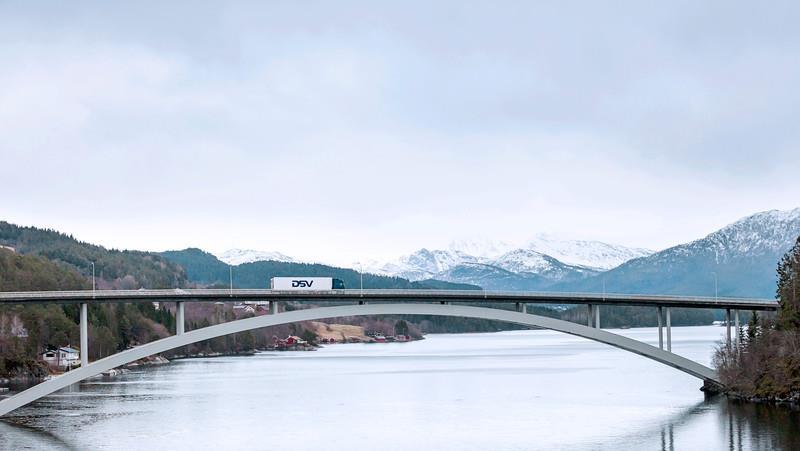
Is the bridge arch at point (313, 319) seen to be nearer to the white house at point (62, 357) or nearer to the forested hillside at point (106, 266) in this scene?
the white house at point (62, 357)

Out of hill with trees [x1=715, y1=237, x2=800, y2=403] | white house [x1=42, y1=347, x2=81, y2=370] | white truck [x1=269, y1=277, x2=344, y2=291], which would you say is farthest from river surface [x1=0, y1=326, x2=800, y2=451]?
white truck [x1=269, y1=277, x2=344, y2=291]

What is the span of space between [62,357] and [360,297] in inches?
1681

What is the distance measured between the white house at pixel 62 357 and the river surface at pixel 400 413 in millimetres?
5930

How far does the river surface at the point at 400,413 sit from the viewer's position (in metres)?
50.2

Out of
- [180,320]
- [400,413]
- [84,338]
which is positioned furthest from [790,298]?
[84,338]

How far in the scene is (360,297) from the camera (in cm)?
6325

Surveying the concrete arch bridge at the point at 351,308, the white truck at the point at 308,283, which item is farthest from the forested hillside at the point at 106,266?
the concrete arch bridge at the point at 351,308

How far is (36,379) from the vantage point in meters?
85.3

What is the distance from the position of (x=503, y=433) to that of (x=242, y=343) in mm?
→ 97588

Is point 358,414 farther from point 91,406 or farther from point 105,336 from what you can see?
point 105,336

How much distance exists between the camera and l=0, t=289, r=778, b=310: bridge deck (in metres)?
58.4

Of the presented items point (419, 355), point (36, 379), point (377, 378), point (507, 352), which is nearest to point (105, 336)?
point (36, 379)

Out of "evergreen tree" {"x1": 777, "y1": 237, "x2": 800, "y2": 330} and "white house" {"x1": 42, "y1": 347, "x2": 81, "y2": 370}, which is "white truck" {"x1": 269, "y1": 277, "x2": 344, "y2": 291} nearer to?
"evergreen tree" {"x1": 777, "y1": 237, "x2": 800, "y2": 330}

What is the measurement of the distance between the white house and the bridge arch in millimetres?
36411
